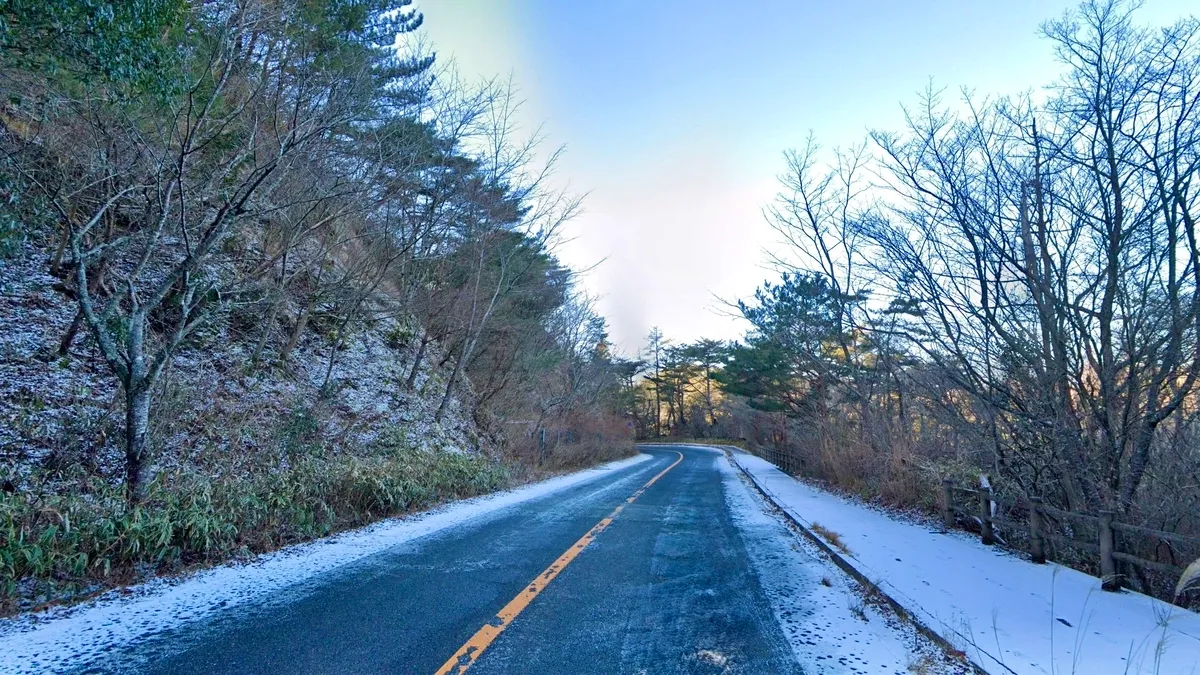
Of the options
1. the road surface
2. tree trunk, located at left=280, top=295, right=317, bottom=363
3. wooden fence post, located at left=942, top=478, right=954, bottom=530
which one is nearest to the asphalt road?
the road surface

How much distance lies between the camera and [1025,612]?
4770mm

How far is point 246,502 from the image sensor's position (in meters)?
6.56

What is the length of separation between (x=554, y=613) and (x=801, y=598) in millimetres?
2312

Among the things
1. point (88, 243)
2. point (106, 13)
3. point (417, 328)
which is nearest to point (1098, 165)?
point (106, 13)

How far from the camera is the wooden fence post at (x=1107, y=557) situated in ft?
17.8

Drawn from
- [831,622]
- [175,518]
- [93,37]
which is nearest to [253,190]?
[93,37]

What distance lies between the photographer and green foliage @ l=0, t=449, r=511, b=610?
15.5 feet

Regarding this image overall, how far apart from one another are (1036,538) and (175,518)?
9672mm

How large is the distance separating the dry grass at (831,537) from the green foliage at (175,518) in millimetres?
6644

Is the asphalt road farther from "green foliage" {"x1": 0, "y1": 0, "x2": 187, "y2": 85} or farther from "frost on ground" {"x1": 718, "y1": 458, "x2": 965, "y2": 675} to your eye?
"green foliage" {"x1": 0, "y1": 0, "x2": 187, "y2": 85}

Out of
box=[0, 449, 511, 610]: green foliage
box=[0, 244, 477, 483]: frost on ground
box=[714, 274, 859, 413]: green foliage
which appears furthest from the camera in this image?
box=[714, 274, 859, 413]: green foliage

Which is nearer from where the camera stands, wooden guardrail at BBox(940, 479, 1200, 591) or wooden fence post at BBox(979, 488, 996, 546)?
wooden guardrail at BBox(940, 479, 1200, 591)

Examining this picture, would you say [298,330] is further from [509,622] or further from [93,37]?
[509,622]

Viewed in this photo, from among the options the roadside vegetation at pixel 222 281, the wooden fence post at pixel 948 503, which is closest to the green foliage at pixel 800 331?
the wooden fence post at pixel 948 503
